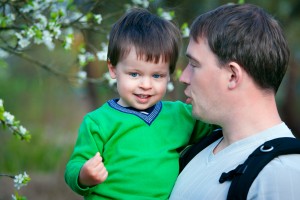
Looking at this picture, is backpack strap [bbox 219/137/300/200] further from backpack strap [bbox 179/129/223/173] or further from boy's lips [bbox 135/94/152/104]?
boy's lips [bbox 135/94/152/104]

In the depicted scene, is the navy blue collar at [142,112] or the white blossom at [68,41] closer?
the navy blue collar at [142,112]

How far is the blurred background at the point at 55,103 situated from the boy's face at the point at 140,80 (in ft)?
12.6

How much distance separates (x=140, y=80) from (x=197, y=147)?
450mm

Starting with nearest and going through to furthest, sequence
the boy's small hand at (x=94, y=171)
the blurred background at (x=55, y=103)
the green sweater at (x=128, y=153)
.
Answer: the boy's small hand at (x=94, y=171) → the green sweater at (x=128, y=153) → the blurred background at (x=55, y=103)

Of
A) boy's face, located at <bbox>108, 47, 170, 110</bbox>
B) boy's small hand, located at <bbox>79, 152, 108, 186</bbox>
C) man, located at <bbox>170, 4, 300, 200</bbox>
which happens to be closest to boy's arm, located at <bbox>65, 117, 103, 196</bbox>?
boy's small hand, located at <bbox>79, 152, 108, 186</bbox>

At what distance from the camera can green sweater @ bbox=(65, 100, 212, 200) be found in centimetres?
276

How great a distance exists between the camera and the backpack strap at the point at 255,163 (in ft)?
7.67

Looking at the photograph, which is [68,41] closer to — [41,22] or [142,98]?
[41,22]

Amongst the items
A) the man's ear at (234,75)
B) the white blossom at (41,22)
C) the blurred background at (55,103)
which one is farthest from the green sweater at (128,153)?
the blurred background at (55,103)

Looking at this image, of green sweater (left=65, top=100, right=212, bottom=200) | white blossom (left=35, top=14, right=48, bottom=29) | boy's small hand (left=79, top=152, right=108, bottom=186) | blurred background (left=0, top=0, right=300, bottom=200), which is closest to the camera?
boy's small hand (left=79, top=152, right=108, bottom=186)

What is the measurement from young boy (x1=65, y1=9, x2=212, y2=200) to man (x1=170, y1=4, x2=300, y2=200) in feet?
0.43

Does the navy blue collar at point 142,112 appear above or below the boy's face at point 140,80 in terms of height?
below

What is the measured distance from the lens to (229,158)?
8.61 ft

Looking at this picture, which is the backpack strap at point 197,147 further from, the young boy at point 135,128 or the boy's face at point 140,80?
the boy's face at point 140,80
